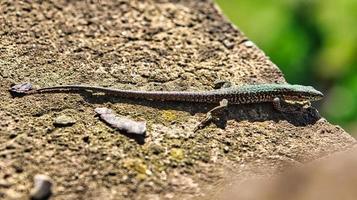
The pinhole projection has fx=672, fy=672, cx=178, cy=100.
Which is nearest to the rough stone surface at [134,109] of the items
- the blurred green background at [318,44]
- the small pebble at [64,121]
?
the small pebble at [64,121]

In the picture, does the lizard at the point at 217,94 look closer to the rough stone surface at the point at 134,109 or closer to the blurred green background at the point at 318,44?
the rough stone surface at the point at 134,109

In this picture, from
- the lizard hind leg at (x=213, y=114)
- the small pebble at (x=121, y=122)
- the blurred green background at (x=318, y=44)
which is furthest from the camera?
the blurred green background at (x=318, y=44)

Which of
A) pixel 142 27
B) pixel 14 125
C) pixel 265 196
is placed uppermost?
pixel 142 27

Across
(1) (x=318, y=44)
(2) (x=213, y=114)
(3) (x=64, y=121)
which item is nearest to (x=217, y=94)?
(2) (x=213, y=114)

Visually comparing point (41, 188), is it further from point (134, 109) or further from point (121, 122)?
point (134, 109)

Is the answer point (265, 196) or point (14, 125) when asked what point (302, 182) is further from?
point (14, 125)

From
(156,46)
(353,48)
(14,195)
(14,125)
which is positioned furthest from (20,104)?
(353,48)

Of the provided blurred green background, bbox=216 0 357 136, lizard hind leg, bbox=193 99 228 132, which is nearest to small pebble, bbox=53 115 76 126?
lizard hind leg, bbox=193 99 228 132
